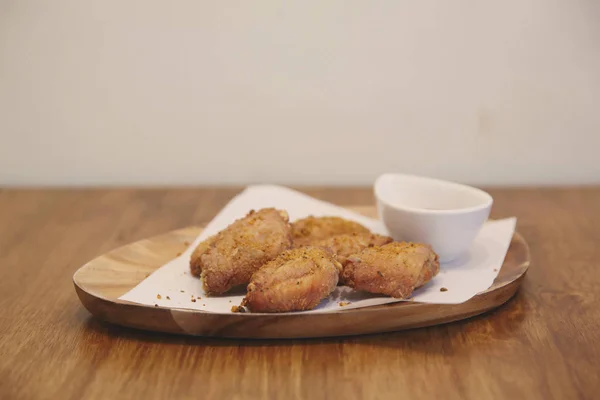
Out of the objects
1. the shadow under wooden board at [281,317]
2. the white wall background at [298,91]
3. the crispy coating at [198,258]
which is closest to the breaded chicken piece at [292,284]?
the shadow under wooden board at [281,317]

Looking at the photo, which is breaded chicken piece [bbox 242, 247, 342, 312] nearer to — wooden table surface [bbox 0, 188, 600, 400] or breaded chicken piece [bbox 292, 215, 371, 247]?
wooden table surface [bbox 0, 188, 600, 400]

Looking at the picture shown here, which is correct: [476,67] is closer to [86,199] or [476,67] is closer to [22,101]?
[86,199]

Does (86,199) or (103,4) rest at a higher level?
(103,4)

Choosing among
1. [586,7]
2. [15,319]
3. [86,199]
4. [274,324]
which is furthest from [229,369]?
[586,7]

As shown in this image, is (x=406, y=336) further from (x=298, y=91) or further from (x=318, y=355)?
(x=298, y=91)

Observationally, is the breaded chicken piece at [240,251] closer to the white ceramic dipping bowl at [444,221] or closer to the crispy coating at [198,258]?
the crispy coating at [198,258]

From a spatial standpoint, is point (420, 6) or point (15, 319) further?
point (420, 6)
